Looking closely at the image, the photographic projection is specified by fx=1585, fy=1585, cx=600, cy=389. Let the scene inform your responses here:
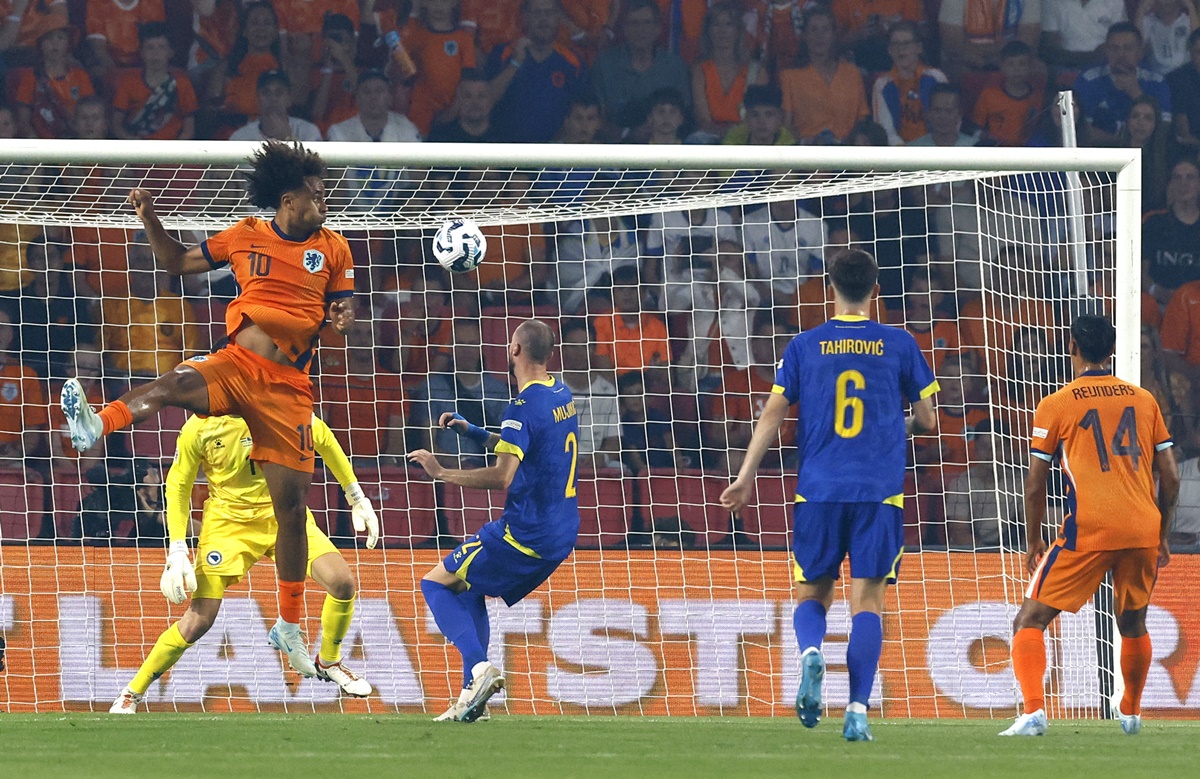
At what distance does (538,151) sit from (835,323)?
9.08ft

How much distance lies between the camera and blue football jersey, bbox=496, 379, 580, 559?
24.3 ft

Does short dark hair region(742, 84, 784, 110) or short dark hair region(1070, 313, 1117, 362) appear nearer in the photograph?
short dark hair region(1070, 313, 1117, 362)

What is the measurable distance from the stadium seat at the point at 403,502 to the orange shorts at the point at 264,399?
141 inches

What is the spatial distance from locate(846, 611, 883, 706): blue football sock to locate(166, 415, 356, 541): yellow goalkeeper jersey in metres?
3.35

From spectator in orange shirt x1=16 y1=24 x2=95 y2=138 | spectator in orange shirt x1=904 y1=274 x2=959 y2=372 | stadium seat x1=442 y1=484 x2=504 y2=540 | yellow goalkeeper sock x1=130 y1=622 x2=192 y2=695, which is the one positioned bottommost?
yellow goalkeeper sock x1=130 y1=622 x2=192 y2=695

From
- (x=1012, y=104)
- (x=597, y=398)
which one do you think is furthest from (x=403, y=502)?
(x=1012, y=104)

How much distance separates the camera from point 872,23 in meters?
13.6

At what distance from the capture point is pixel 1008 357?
10766 mm

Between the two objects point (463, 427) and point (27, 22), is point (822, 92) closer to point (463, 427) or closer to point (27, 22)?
point (27, 22)

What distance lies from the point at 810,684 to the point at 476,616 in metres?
2.28

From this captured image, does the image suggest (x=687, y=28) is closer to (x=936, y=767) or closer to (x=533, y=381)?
(x=533, y=381)

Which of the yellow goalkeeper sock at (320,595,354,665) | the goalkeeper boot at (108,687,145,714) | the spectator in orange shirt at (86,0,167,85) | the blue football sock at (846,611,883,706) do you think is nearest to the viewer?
the blue football sock at (846,611,883,706)

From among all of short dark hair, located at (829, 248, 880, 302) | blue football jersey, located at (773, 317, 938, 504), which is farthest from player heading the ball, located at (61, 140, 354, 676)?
short dark hair, located at (829, 248, 880, 302)

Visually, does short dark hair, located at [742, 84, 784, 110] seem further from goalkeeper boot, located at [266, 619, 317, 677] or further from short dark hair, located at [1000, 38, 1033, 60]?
goalkeeper boot, located at [266, 619, 317, 677]
